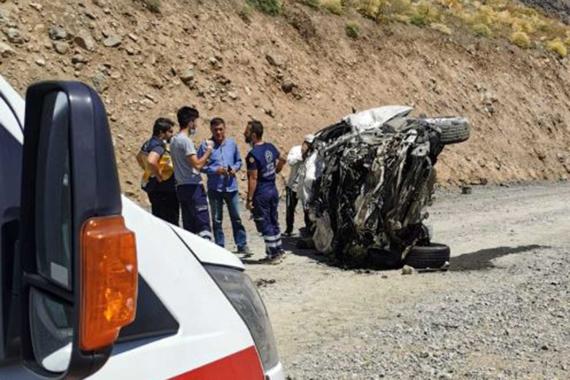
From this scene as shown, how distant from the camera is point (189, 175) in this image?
8.39 meters

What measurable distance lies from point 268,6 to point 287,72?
8.91ft

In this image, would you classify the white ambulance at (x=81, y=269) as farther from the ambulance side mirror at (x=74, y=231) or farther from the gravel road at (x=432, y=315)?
the gravel road at (x=432, y=315)

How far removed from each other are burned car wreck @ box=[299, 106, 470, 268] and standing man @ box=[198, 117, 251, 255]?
1115mm

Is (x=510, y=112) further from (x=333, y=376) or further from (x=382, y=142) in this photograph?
(x=333, y=376)

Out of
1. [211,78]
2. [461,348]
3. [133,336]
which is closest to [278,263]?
[461,348]

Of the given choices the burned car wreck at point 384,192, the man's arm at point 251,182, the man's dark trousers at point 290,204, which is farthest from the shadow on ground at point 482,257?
the man's dark trousers at point 290,204

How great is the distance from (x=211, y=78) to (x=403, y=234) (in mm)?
11237

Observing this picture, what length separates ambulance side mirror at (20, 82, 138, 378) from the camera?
134 cm

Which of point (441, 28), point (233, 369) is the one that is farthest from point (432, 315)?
point (441, 28)

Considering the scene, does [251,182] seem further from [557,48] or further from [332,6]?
[557,48]

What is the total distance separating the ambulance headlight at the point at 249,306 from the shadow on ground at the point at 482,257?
22.5ft

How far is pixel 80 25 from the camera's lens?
17.5m

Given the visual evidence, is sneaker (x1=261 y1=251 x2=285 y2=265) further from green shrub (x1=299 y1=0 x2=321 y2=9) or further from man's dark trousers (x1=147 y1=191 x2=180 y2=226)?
green shrub (x1=299 y1=0 x2=321 y2=9)

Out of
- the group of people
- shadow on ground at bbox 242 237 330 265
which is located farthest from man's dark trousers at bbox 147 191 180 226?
shadow on ground at bbox 242 237 330 265
